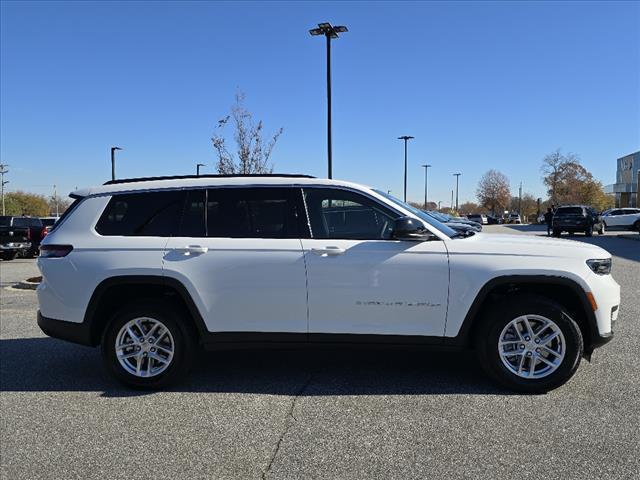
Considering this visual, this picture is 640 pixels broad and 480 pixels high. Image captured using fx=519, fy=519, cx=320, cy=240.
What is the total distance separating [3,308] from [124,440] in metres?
6.47

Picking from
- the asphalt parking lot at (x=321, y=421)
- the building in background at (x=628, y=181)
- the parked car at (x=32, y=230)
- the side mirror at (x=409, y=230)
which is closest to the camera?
the asphalt parking lot at (x=321, y=421)

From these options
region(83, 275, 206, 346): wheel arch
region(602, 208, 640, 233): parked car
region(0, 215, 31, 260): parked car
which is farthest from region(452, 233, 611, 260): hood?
region(602, 208, 640, 233): parked car

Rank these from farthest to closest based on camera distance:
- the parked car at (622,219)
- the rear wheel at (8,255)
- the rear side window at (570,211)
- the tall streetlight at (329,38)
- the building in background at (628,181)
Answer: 1. the building in background at (628,181)
2. the parked car at (622,219)
3. the rear side window at (570,211)
4. the rear wheel at (8,255)
5. the tall streetlight at (329,38)

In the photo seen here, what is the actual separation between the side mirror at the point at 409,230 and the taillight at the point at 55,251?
2.92 metres

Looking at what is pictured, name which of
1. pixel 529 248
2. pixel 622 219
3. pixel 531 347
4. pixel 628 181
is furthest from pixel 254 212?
pixel 628 181

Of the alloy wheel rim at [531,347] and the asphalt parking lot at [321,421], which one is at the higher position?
the alloy wheel rim at [531,347]

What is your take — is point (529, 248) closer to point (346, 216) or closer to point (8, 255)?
point (346, 216)

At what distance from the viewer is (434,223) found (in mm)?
4672

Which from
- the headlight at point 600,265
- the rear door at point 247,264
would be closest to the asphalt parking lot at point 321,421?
the rear door at point 247,264

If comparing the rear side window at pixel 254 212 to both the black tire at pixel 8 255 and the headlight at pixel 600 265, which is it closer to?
the headlight at pixel 600 265

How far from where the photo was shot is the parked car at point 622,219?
34938 millimetres

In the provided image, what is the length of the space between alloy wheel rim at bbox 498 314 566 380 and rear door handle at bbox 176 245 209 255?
2.63 m

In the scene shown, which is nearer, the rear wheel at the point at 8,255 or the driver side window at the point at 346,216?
the driver side window at the point at 346,216

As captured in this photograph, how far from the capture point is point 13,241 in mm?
18859
